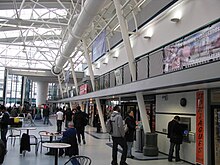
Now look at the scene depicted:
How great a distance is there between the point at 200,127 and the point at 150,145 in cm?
227

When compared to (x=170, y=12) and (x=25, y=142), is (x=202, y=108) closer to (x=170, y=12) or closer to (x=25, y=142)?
(x=170, y=12)

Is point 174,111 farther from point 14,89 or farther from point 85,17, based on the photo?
point 14,89

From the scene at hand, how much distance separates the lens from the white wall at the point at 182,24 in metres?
8.38

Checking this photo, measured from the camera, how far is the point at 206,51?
5.69 meters

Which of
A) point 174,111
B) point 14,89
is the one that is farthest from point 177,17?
point 14,89

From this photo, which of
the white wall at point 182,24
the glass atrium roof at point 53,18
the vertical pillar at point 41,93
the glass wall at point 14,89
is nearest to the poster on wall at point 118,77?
the white wall at point 182,24

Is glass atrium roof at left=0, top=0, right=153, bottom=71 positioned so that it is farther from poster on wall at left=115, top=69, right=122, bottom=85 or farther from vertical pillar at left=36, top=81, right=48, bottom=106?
vertical pillar at left=36, top=81, right=48, bottom=106

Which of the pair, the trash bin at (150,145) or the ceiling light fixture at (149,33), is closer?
the trash bin at (150,145)

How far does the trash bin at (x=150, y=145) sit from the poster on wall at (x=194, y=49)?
9.64 ft

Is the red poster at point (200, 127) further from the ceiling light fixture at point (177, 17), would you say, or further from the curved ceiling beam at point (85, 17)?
the curved ceiling beam at point (85, 17)

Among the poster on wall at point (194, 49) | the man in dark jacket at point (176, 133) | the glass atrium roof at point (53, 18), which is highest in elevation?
the glass atrium roof at point (53, 18)

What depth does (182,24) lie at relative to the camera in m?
10.0

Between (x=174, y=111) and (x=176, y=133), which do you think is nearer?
(x=176, y=133)

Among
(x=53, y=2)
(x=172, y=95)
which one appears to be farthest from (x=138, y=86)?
→ (x=53, y=2)
